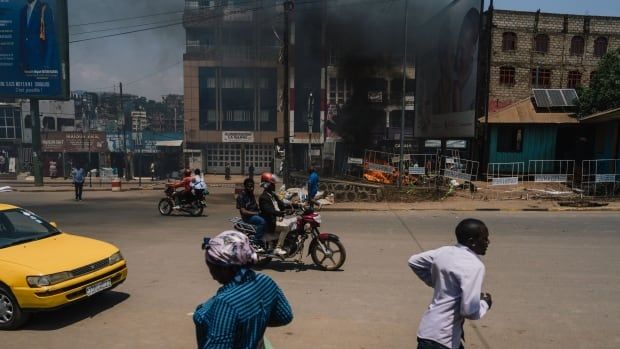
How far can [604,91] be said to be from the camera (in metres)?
17.9

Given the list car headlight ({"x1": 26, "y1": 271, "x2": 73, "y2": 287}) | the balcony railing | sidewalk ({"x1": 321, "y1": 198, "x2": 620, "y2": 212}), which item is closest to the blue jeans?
car headlight ({"x1": 26, "y1": 271, "x2": 73, "y2": 287})

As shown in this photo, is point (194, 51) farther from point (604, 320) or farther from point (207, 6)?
point (604, 320)

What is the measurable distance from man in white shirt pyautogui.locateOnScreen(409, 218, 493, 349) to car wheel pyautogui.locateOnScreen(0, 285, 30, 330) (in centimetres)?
378

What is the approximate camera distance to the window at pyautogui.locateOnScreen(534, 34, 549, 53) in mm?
22500

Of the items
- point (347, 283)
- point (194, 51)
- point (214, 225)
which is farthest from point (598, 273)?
point (194, 51)

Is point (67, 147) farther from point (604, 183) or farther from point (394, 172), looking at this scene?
point (604, 183)

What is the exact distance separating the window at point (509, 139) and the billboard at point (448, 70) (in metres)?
1.75

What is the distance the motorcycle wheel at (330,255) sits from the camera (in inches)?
239

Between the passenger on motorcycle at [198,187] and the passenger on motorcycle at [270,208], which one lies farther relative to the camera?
the passenger on motorcycle at [198,187]

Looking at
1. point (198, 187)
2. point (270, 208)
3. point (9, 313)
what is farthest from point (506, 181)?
point (9, 313)

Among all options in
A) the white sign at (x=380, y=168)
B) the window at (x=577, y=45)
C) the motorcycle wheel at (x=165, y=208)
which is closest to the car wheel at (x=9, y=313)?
the motorcycle wheel at (x=165, y=208)

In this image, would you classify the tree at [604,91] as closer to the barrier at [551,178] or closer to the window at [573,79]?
the barrier at [551,178]

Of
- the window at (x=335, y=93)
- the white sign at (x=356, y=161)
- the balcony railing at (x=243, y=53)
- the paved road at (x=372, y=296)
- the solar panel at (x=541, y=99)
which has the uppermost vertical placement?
the balcony railing at (x=243, y=53)

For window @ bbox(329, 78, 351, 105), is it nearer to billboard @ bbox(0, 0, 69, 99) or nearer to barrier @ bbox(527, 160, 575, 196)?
barrier @ bbox(527, 160, 575, 196)
